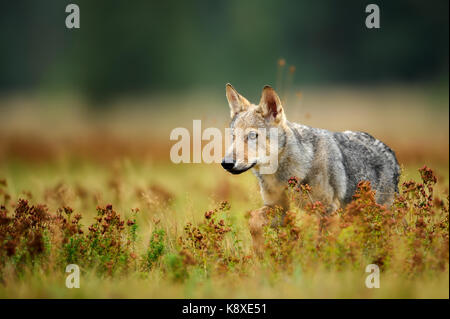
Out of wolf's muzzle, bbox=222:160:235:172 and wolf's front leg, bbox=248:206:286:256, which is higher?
wolf's muzzle, bbox=222:160:235:172

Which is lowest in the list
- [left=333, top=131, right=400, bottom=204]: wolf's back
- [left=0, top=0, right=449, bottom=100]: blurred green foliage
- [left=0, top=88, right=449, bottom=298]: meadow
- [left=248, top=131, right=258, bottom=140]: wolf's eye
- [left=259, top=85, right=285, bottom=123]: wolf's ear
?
[left=0, top=88, right=449, bottom=298]: meadow

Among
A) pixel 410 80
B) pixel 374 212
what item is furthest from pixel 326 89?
pixel 374 212

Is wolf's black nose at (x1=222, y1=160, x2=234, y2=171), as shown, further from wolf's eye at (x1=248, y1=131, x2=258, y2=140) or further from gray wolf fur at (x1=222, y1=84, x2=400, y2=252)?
wolf's eye at (x1=248, y1=131, x2=258, y2=140)

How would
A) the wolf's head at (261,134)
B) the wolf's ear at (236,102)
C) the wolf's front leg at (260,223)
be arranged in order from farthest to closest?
the wolf's ear at (236,102), the wolf's head at (261,134), the wolf's front leg at (260,223)

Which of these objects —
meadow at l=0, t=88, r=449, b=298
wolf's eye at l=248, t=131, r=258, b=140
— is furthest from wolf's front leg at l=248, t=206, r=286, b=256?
wolf's eye at l=248, t=131, r=258, b=140

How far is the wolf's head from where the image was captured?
529cm

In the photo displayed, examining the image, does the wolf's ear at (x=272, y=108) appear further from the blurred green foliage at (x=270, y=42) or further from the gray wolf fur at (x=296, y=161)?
the blurred green foliage at (x=270, y=42)

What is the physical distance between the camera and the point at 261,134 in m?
5.45

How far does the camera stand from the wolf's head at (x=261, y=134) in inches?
208

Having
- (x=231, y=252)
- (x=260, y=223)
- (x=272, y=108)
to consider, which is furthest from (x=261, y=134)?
(x=231, y=252)

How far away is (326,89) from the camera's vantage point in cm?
3881

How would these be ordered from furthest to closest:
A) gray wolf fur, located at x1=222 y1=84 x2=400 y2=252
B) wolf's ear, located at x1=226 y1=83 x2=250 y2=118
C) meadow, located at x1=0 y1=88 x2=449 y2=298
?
1. wolf's ear, located at x1=226 y1=83 x2=250 y2=118
2. gray wolf fur, located at x1=222 y1=84 x2=400 y2=252
3. meadow, located at x1=0 y1=88 x2=449 y2=298

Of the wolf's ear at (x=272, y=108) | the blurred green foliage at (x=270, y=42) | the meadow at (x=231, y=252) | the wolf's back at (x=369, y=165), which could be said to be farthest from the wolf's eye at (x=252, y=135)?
the blurred green foliage at (x=270, y=42)
